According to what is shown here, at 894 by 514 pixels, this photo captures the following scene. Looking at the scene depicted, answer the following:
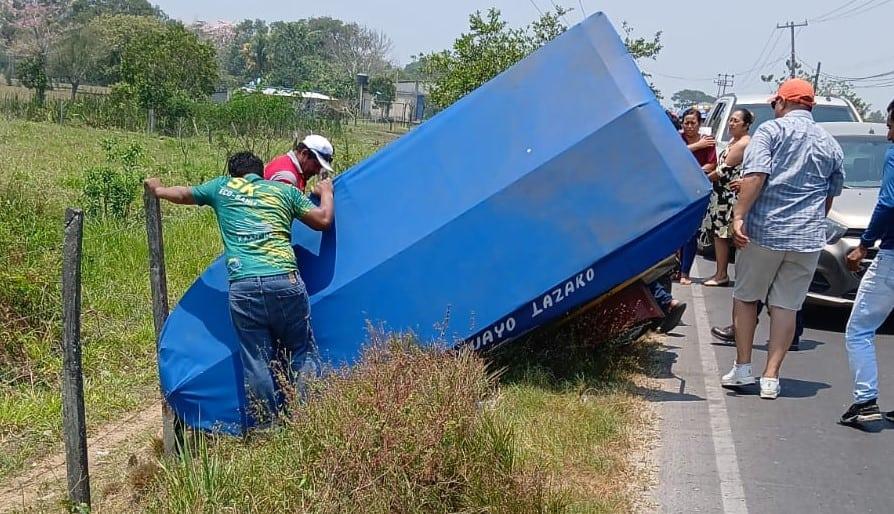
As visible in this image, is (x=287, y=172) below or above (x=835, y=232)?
above

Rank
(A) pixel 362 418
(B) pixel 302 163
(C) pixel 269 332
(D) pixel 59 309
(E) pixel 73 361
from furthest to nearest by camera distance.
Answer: (D) pixel 59 309 < (B) pixel 302 163 < (C) pixel 269 332 < (E) pixel 73 361 < (A) pixel 362 418

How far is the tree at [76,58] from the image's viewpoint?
7394 cm

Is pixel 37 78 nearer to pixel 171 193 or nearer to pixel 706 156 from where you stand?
pixel 706 156

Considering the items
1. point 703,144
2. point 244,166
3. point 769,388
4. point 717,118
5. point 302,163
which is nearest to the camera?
point 244,166

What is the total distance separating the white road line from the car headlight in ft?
4.28

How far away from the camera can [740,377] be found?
6.38m

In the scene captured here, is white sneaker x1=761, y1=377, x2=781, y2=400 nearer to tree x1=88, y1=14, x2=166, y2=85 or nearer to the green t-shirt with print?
the green t-shirt with print

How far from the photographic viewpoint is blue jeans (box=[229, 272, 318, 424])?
16.3ft

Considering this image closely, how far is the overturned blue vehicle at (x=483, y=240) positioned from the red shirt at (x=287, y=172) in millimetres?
265

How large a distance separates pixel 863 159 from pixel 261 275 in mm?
7591

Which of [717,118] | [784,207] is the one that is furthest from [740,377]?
[717,118]

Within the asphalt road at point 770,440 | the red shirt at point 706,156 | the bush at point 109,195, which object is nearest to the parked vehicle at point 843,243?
the asphalt road at point 770,440

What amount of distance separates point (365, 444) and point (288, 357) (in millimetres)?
1281

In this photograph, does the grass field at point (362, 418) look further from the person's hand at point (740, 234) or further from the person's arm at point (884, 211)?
the person's arm at point (884, 211)
